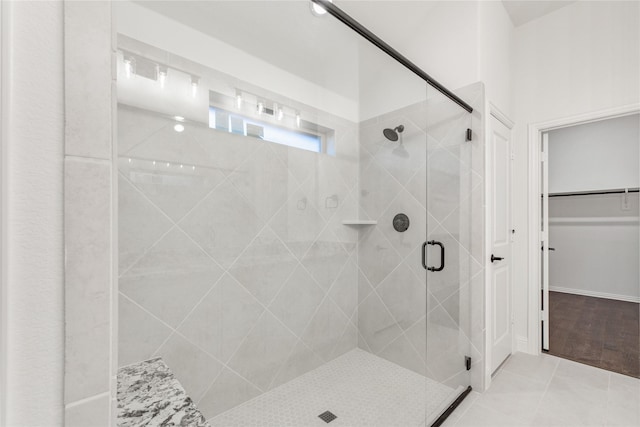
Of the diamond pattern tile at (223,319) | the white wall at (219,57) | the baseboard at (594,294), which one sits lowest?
the baseboard at (594,294)

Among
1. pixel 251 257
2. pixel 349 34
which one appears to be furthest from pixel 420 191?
pixel 251 257

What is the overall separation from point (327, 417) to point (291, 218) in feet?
4.07

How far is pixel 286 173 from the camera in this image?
2068 millimetres

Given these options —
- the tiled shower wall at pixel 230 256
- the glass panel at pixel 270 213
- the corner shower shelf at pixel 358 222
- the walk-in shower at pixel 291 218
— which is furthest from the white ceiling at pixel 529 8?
the corner shower shelf at pixel 358 222

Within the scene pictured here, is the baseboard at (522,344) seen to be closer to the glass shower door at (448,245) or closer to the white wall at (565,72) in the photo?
the white wall at (565,72)

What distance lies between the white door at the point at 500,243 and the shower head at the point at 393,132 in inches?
28.9

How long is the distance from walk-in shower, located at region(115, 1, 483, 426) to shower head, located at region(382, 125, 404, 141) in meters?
0.01

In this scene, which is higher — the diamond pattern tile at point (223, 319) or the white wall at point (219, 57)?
the white wall at point (219, 57)

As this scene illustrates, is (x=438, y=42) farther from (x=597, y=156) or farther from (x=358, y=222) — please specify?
(x=597, y=156)

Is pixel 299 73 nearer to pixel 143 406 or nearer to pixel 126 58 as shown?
pixel 126 58

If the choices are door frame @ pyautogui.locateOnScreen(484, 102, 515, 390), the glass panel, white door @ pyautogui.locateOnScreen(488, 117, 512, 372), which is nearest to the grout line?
the glass panel

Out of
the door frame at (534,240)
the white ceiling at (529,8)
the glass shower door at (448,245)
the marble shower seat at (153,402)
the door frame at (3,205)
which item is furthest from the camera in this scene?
the door frame at (534,240)

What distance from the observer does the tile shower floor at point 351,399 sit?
1686mm

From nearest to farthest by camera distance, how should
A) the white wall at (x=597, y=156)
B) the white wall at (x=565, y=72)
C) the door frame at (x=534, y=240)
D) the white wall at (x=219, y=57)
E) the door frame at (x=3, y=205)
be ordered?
1. the door frame at (x=3, y=205)
2. the white wall at (x=219, y=57)
3. the white wall at (x=565, y=72)
4. the door frame at (x=534, y=240)
5. the white wall at (x=597, y=156)
